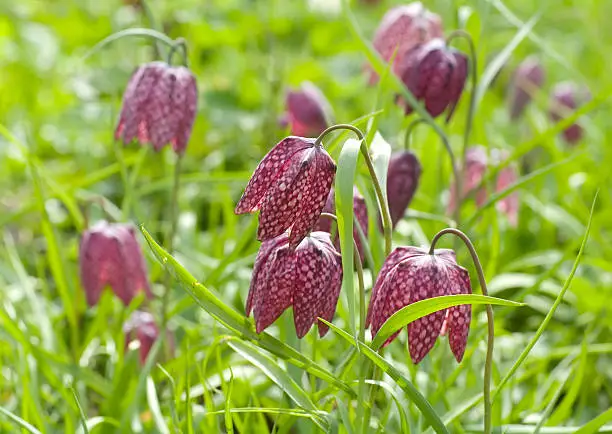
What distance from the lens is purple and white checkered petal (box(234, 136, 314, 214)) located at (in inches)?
44.3

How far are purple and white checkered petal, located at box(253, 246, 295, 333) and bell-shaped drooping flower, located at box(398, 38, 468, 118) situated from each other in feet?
2.20

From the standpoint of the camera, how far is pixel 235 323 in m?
1.21

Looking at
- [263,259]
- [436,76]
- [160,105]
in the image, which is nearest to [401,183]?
[436,76]

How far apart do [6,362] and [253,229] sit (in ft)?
2.59

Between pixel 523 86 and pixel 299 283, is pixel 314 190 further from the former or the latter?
pixel 523 86

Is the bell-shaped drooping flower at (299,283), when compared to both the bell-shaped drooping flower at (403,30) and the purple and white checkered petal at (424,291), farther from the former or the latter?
the bell-shaped drooping flower at (403,30)

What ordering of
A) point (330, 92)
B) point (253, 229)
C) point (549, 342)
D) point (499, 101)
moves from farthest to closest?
point (499, 101) < point (330, 92) < point (549, 342) < point (253, 229)

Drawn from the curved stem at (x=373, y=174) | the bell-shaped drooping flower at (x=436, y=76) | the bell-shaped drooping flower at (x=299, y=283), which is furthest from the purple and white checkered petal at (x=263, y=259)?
the bell-shaped drooping flower at (x=436, y=76)

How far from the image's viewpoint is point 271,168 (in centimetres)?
113

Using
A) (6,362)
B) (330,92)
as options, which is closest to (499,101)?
(330,92)

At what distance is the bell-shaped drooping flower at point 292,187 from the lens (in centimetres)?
110

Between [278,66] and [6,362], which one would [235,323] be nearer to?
[6,362]

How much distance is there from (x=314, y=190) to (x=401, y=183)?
1.92 feet

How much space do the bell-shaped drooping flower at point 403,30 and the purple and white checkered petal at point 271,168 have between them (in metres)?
0.99
